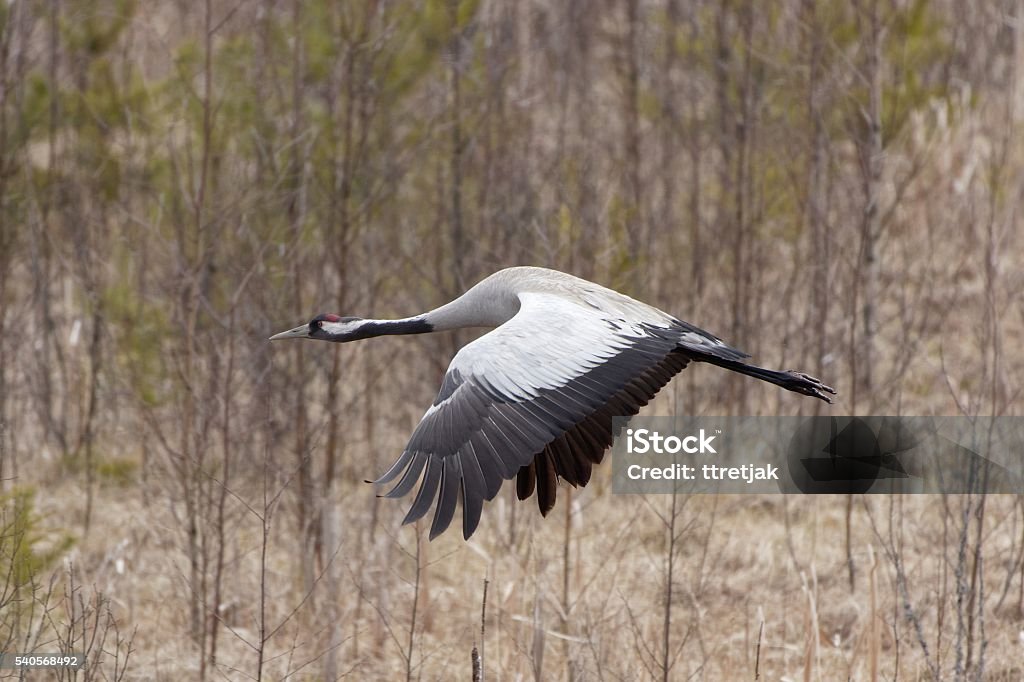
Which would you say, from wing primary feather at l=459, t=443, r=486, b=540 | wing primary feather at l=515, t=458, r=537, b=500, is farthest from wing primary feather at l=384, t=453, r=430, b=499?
wing primary feather at l=515, t=458, r=537, b=500

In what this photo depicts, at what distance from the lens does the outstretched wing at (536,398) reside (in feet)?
15.0

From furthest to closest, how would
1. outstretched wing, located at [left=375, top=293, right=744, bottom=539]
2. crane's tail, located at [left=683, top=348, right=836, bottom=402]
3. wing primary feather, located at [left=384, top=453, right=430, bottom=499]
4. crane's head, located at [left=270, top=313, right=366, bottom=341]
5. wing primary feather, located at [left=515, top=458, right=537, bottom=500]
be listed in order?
crane's head, located at [left=270, top=313, right=366, bottom=341]
crane's tail, located at [left=683, top=348, right=836, bottom=402]
wing primary feather, located at [left=515, top=458, right=537, bottom=500]
outstretched wing, located at [left=375, top=293, right=744, bottom=539]
wing primary feather, located at [left=384, top=453, right=430, bottom=499]

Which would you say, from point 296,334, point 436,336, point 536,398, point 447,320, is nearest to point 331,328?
point 296,334

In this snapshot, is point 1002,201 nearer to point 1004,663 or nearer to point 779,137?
point 779,137

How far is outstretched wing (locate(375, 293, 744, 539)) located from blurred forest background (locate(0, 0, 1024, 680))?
56cm

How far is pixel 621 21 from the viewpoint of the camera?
55.6 ft

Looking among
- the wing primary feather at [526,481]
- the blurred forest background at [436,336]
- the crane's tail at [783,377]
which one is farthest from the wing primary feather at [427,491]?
the crane's tail at [783,377]

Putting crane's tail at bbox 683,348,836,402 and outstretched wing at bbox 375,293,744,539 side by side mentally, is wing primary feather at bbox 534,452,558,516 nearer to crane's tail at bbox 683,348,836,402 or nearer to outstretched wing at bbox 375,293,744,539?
outstretched wing at bbox 375,293,744,539

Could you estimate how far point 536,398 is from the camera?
16.1 feet

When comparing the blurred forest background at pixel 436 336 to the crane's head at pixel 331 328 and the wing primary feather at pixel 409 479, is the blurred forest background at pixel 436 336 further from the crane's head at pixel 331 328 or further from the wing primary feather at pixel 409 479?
the wing primary feather at pixel 409 479

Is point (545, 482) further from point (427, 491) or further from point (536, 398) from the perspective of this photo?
point (427, 491)

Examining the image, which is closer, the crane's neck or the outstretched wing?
the outstretched wing

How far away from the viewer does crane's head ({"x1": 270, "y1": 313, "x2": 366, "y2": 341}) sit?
655cm

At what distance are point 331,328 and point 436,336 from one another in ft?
8.08
